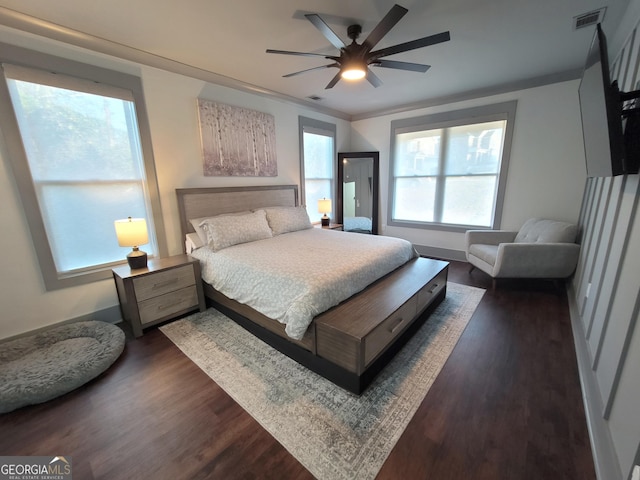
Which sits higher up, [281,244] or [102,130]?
[102,130]

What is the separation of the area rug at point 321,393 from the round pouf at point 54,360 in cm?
50

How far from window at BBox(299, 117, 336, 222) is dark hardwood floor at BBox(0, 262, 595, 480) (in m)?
3.23

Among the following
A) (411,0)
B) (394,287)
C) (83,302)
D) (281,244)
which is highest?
(411,0)

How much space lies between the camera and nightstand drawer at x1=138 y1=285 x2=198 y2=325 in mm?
2367

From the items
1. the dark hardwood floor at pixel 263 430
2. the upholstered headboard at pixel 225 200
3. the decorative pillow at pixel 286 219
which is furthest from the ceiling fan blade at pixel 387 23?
the dark hardwood floor at pixel 263 430

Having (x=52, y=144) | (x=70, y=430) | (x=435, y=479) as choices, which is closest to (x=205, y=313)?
(x=70, y=430)

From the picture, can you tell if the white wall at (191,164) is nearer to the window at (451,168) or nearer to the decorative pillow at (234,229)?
the window at (451,168)

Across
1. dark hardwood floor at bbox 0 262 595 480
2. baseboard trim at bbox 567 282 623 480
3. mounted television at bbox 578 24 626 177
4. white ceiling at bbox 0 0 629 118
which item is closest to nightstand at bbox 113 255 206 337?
dark hardwood floor at bbox 0 262 595 480

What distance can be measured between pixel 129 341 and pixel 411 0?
3607mm

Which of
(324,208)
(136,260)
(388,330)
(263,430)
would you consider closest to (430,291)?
(388,330)

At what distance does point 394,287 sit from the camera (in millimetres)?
2223

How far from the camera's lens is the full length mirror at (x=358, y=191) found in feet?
16.3

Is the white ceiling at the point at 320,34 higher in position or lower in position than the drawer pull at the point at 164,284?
higher

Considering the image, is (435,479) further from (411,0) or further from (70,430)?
(411,0)
